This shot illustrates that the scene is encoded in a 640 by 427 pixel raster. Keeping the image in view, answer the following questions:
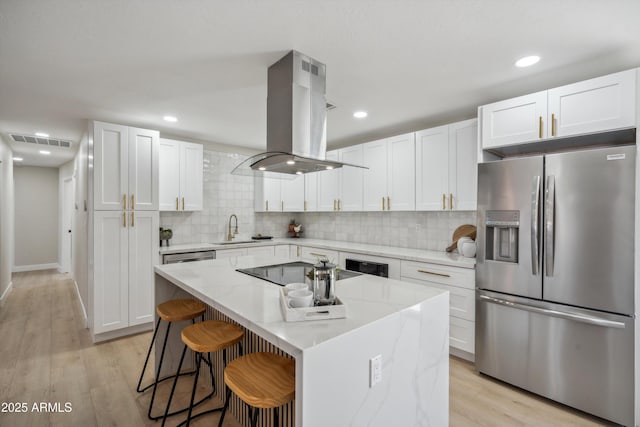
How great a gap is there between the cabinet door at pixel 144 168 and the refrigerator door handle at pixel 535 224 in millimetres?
3735

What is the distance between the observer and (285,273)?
2.21 meters

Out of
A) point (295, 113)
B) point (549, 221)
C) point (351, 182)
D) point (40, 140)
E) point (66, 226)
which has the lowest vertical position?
point (66, 226)

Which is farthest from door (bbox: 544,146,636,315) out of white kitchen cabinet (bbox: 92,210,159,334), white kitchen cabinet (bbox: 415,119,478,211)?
white kitchen cabinet (bbox: 92,210,159,334)

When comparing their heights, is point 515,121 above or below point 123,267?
above

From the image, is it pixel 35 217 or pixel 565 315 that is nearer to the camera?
pixel 565 315

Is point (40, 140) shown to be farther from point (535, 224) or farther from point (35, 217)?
point (535, 224)

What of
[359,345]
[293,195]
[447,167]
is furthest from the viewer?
[293,195]

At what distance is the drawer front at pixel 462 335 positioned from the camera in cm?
271

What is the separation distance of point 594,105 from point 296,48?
202 centimetres

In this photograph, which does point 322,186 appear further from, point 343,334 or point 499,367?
point 343,334

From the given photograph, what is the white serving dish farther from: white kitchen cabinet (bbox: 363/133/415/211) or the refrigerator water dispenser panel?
white kitchen cabinet (bbox: 363/133/415/211)

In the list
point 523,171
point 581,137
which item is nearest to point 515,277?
point 523,171

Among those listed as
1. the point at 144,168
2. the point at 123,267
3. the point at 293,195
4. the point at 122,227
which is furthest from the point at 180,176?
the point at 293,195

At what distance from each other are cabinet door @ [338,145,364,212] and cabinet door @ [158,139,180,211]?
2.14 meters
